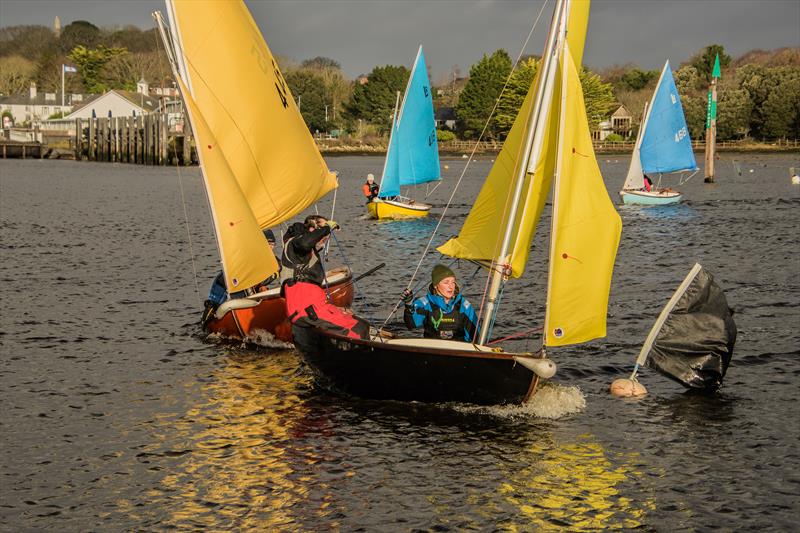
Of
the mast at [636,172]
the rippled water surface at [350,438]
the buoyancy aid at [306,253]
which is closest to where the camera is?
the rippled water surface at [350,438]

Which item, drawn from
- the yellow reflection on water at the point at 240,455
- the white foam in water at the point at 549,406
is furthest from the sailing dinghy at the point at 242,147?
the white foam in water at the point at 549,406

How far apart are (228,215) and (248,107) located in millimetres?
2823

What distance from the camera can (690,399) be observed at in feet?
53.5

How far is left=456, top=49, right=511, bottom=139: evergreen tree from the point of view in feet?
563

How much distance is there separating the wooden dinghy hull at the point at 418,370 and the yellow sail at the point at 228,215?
3.97 meters

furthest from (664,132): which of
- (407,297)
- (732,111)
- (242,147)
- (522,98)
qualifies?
(732,111)

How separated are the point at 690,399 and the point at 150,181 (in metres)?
77.8

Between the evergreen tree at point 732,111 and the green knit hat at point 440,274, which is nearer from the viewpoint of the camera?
the green knit hat at point 440,274

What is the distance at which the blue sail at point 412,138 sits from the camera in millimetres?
49000

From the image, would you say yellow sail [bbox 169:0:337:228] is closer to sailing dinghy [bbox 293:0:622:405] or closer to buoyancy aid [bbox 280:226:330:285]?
buoyancy aid [bbox 280:226:330:285]

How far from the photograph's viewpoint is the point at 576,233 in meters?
14.1

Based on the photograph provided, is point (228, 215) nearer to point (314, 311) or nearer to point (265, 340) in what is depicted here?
point (265, 340)

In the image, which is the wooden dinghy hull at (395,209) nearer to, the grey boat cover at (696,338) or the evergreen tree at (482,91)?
the grey boat cover at (696,338)

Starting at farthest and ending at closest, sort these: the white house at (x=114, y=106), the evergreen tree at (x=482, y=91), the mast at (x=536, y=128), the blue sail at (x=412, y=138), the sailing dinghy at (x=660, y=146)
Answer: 1. the white house at (x=114, y=106)
2. the evergreen tree at (x=482, y=91)
3. the sailing dinghy at (x=660, y=146)
4. the blue sail at (x=412, y=138)
5. the mast at (x=536, y=128)
